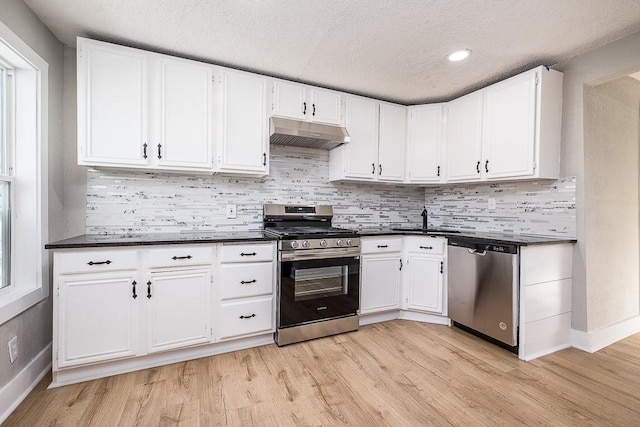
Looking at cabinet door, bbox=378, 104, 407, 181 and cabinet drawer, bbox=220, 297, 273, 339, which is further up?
cabinet door, bbox=378, 104, 407, 181

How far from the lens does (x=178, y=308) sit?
216 cm

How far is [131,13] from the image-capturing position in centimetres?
191

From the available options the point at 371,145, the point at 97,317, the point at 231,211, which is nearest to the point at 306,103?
the point at 371,145

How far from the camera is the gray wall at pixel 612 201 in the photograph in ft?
8.13

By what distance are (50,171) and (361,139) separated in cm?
267

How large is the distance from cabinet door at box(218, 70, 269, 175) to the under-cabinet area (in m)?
0.73

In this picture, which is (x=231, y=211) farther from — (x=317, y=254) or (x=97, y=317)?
(x=97, y=317)

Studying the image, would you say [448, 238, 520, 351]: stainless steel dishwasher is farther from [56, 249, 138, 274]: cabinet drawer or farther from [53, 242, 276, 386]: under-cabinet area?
[56, 249, 138, 274]: cabinet drawer

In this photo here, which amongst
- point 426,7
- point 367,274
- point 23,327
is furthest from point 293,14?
point 23,327

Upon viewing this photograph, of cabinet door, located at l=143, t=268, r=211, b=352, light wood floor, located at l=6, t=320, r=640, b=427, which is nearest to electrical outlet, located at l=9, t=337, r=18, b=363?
light wood floor, located at l=6, t=320, r=640, b=427

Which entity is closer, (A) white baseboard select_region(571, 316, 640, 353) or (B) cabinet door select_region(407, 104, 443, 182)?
(A) white baseboard select_region(571, 316, 640, 353)

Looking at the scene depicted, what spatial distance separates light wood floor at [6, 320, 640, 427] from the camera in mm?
1619

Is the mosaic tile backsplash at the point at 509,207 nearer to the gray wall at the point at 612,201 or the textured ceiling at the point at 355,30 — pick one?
the gray wall at the point at 612,201

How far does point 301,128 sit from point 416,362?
7.19 feet
